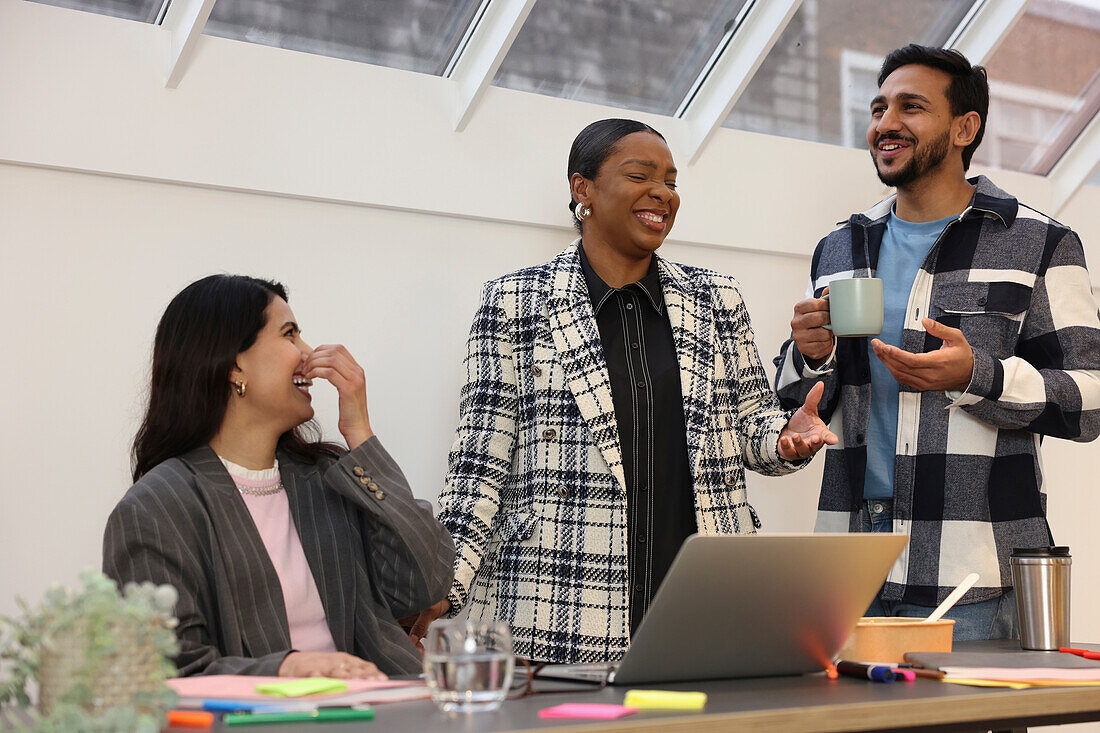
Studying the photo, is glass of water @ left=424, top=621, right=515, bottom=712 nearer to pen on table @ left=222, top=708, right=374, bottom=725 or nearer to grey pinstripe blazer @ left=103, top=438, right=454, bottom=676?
pen on table @ left=222, top=708, right=374, bottom=725

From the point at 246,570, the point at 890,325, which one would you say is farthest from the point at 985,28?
the point at 246,570

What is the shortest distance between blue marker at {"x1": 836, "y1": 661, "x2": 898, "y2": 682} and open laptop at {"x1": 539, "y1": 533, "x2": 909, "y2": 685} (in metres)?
0.03

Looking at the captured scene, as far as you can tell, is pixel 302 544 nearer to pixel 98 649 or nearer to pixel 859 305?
pixel 98 649

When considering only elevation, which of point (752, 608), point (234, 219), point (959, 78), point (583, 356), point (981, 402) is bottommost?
point (752, 608)

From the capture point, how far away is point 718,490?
7.60 ft

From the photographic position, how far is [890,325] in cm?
247

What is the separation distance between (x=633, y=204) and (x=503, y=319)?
1.26ft

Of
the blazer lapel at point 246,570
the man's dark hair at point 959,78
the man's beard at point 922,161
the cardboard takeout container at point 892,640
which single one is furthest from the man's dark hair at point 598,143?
the cardboard takeout container at point 892,640

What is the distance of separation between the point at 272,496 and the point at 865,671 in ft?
3.43

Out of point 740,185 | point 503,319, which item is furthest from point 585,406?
point 740,185

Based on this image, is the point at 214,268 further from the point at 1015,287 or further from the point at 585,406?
the point at 1015,287

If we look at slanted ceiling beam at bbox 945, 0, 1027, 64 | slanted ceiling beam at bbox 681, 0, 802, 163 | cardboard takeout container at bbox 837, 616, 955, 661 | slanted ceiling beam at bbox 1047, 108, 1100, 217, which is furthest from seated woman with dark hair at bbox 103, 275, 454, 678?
slanted ceiling beam at bbox 1047, 108, 1100, 217

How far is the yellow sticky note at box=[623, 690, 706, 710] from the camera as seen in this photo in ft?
3.65

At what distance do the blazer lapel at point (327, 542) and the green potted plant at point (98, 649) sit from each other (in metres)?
0.81
